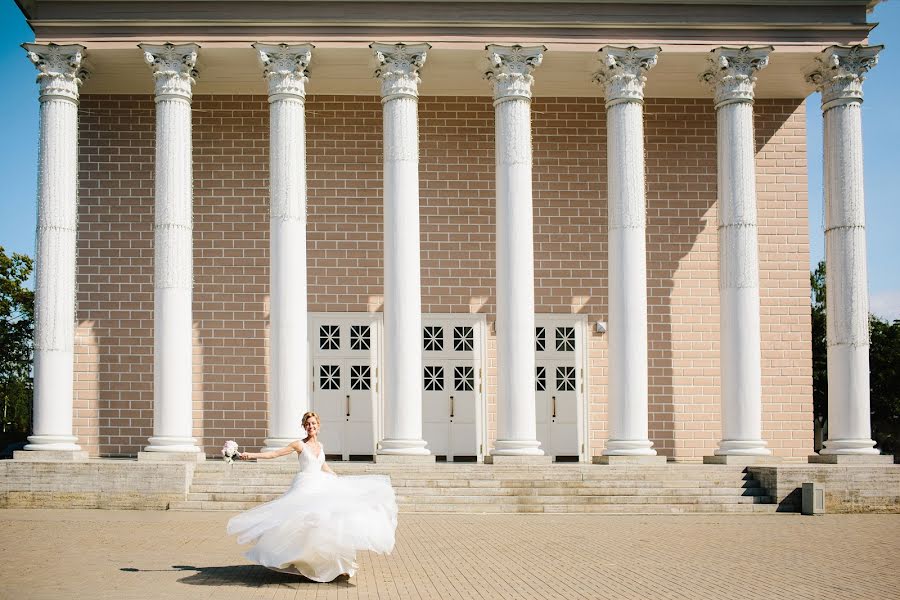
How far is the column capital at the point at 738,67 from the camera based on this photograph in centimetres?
2419

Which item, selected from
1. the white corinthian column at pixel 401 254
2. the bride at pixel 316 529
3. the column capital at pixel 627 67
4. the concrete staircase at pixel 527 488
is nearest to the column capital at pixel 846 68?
the column capital at pixel 627 67

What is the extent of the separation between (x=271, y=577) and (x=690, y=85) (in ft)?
60.1

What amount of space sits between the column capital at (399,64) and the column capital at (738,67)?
20.6 ft

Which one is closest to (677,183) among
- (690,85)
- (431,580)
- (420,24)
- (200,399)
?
(690,85)

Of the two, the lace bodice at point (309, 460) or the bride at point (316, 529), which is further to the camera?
the lace bodice at point (309, 460)

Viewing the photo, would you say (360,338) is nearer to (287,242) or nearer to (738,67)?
(287,242)

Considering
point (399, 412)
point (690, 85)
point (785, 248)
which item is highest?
point (690, 85)

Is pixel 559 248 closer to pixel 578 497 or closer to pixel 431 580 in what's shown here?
pixel 578 497

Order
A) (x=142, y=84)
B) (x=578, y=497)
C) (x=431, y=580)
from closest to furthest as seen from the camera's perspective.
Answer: (x=431, y=580) → (x=578, y=497) → (x=142, y=84)

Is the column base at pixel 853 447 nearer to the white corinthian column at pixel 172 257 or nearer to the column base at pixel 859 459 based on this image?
the column base at pixel 859 459

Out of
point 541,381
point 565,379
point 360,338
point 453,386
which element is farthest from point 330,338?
point 565,379

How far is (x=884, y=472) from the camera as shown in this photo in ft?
73.0

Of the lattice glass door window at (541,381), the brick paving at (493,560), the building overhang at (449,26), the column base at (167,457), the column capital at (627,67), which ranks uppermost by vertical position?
the building overhang at (449,26)

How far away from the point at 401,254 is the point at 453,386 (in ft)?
15.4
